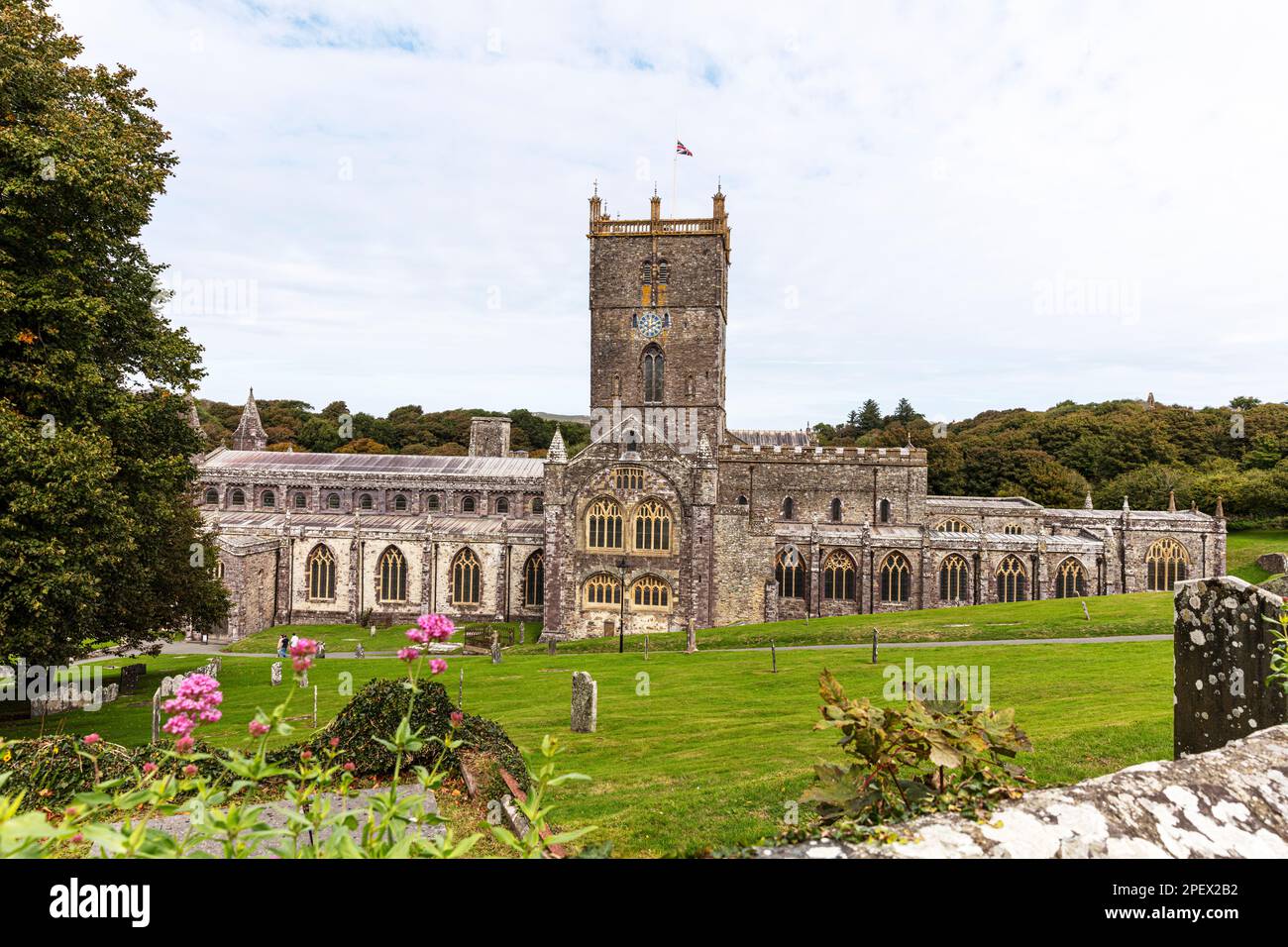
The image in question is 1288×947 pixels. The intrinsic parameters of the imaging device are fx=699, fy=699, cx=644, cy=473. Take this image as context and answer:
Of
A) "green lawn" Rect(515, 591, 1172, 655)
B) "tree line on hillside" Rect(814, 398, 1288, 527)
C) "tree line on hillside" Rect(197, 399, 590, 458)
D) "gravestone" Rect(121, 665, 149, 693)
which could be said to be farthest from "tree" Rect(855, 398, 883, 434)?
"gravestone" Rect(121, 665, 149, 693)

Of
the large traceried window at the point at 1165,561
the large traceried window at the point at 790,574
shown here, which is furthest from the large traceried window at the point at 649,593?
the large traceried window at the point at 1165,561

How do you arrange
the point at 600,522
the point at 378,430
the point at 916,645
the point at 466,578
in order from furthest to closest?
the point at 378,430, the point at 466,578, the point at 600,522, the point at 916,645

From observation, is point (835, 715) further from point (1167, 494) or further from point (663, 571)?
point (1167, 494)

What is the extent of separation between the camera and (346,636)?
119 feet

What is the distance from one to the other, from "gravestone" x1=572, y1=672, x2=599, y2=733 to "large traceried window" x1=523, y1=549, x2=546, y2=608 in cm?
2457

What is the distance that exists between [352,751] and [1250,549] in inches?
2592

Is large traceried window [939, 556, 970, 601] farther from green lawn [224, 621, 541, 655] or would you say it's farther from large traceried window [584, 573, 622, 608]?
green lawn [224, 621, 541, 655]

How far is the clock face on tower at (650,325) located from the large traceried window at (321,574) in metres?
22.1

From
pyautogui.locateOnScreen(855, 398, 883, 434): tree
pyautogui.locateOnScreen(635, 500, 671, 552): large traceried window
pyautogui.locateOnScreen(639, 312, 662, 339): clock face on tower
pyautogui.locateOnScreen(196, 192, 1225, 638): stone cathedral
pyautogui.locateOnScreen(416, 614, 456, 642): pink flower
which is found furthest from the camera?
pyautogui.locateOnScreen(855, 398, 883, 434): tree

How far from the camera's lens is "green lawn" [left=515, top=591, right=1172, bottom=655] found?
26766 mm

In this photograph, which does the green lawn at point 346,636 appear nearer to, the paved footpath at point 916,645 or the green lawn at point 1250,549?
the paved footpath at point 916,645

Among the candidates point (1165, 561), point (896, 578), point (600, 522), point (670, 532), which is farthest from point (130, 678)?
point (1165, 561)

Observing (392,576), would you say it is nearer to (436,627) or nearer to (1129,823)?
→ (436,627)

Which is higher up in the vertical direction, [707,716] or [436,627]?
[436,627]
